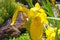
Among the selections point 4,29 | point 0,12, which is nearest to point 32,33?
point 4,29

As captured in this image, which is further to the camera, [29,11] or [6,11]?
[6,11]

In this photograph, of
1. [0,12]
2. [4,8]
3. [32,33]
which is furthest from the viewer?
[4,8]

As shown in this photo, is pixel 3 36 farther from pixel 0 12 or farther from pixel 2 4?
pixel 2 4

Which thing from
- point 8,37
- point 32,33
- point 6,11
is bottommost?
point 8,37

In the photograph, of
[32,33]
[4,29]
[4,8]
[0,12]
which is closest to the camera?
[32,33]

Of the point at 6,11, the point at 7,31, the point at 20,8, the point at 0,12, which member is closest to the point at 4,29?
the point at 7,31

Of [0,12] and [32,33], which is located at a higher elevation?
[32,33]

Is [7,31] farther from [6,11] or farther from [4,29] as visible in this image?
[6,11]

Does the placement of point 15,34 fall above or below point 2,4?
below

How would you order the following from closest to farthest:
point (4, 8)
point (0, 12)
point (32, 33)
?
point (32, 33)
point (0, 12)
point (4, 8)
